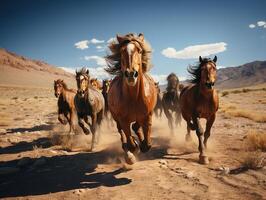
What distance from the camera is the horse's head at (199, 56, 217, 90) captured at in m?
6.54

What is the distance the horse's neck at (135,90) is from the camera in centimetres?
544

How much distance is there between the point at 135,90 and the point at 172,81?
628 cm

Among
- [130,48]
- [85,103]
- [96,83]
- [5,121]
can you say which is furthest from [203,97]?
[5,121]

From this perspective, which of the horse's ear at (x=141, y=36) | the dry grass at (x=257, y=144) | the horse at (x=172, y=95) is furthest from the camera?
the horse at (x=172, y=95)

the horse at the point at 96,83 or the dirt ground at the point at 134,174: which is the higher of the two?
the horse at the point at 96,83

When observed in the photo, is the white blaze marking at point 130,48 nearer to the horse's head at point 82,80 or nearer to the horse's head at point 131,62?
the horse's head at point 131,62

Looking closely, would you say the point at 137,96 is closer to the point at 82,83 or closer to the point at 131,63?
the point at 131,63

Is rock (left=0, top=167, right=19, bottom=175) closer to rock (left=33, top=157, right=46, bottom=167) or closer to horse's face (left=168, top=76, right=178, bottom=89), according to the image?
rock (left=33, top=157, right=46, bottom=167)

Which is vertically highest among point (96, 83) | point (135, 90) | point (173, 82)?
point (96, 83)

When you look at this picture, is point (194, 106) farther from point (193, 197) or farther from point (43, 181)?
point (43, 181)

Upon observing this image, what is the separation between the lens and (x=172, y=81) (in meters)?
11.5

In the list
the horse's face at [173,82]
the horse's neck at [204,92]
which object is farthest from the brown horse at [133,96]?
the horse's face at [173,82]

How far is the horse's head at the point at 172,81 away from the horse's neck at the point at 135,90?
6039 mm

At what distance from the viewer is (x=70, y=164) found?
7145mm
